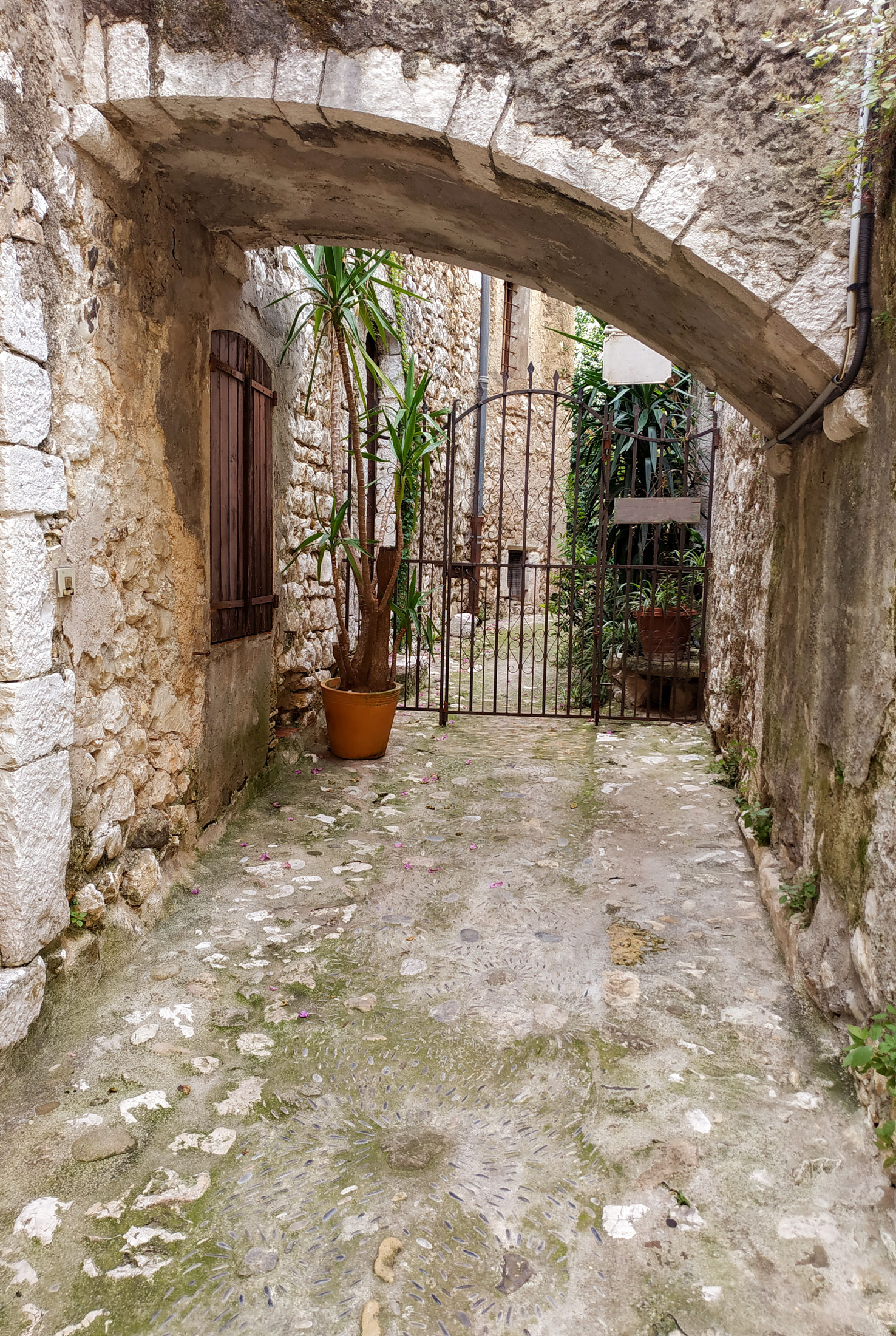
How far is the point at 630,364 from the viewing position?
6.03m

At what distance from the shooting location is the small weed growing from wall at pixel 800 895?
7.42ft

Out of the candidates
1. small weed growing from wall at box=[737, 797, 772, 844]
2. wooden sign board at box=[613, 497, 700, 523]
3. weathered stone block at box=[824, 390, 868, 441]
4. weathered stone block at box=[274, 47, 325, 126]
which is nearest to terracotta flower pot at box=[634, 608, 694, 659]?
wooden sign board at box=[613, 497, 700, 523]

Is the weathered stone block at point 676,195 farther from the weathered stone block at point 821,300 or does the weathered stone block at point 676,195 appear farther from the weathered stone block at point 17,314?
the weathered stone block at point 17,314

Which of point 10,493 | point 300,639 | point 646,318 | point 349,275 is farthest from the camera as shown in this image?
point 300,639

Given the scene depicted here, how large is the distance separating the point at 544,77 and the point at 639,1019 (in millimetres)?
2250

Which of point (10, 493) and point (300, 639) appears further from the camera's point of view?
point (300, 639)

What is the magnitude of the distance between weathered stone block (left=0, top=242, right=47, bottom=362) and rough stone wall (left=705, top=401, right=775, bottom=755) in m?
2.43

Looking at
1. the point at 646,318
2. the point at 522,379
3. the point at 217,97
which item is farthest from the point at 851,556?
the point at 522,379

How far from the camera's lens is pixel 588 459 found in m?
6.78

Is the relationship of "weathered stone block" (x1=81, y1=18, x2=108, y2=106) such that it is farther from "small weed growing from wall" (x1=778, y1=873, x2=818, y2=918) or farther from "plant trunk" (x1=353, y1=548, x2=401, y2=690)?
"small weed growing from wall" (x1=778, y1=873, x2=818, y2=918)

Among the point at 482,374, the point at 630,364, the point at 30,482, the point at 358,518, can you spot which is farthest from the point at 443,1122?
the point at 482,374

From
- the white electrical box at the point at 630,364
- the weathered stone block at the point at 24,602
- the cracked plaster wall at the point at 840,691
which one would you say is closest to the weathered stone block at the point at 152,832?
the weathered stone block at the point at 24,602

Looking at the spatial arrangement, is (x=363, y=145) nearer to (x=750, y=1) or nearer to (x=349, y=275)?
(x=750, y=1)

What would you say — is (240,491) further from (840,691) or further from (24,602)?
(840,691)
